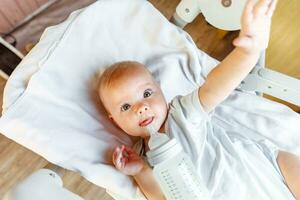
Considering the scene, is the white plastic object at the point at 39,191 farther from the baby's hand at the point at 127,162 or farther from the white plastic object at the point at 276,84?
the white plastic object at the point at 276,84

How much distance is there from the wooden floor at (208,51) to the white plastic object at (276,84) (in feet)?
0.39

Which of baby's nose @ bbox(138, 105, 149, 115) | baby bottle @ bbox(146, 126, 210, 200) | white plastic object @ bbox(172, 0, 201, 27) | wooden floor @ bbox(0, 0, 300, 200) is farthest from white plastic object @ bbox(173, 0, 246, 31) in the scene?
baby bottle @ bbox(146, 126, 210, 200)

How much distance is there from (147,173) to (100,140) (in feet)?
0.50

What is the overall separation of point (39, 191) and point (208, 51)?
967mm

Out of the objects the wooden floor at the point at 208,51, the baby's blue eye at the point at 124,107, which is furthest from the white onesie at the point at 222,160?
the wooden floor at the point at 208,51

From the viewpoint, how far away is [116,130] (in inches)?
38.3

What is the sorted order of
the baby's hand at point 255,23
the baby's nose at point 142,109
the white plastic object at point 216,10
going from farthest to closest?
1. the white plastic object at point 216,10
2. the baby's nose at point 142,109
3. the baby's hand at point 255,23

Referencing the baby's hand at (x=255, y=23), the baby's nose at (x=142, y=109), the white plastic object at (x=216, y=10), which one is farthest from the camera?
the white plastic object at (x=216, y=10)

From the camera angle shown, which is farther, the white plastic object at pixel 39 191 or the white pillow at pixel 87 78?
the white pillow at pixel 87 78


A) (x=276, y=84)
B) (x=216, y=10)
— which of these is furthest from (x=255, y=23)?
(x=216, y=10)

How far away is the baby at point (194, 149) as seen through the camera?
0.84 metres

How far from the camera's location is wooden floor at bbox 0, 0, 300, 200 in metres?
0.90

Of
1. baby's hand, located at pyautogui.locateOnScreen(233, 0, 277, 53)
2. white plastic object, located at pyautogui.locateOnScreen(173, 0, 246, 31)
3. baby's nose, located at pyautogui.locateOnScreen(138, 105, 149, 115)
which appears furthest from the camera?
white plastic object, located at pyautogui.locateOnScreen(173, 0, 246, 31)

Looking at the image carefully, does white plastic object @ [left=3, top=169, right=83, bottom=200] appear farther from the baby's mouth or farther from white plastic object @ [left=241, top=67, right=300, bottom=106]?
white plastic object @ [left=241, top=67, right=300, bottom=106]
